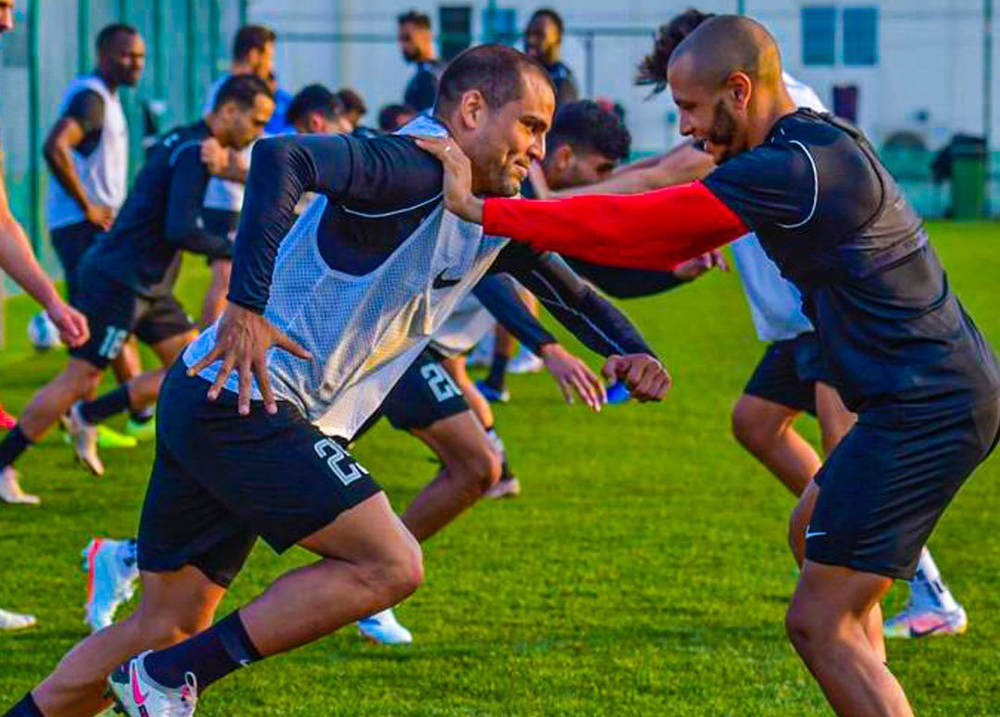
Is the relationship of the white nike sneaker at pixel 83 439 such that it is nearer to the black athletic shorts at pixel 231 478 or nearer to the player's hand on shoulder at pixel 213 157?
the player's hand on shoulder at pixel 213 157

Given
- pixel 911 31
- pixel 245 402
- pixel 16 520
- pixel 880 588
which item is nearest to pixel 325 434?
pixel 245 402

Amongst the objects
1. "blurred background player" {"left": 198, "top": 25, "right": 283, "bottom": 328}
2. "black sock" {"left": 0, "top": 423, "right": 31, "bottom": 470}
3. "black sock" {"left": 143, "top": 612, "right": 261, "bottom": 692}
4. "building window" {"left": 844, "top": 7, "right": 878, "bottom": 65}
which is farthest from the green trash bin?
"black sock" {"left": 143, "top": 612, "right": 261, "bottom": 692}

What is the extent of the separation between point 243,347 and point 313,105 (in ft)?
21.3

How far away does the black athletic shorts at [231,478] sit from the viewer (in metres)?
4.94

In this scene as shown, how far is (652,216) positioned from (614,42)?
120 feet

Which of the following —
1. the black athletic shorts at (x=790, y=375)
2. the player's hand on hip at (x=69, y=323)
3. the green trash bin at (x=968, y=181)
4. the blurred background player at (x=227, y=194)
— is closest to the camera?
the player's hand on hip at (x=69, y=323)

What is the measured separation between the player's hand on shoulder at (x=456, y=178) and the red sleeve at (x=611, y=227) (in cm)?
4

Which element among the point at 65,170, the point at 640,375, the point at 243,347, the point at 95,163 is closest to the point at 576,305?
the point at 640,375

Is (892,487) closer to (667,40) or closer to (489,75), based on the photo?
(489,75)

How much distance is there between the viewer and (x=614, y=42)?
40781 millimetres

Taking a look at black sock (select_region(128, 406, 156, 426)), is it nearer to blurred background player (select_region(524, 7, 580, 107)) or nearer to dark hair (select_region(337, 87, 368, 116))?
dark hair (select_region(337, 87, 368, 116))

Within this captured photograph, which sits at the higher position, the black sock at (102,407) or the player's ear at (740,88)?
the player's ear at (740,88)

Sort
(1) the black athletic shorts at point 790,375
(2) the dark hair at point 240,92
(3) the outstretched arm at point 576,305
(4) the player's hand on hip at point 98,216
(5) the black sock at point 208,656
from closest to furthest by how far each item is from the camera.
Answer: (5) the black sock at point 208,656
(3) the outstretched arm at point 576,305
(1) the black athletic shorts at point 790,375
(2) the dark hair at point 240,92
(4) the player's hand on hip at point 98,216

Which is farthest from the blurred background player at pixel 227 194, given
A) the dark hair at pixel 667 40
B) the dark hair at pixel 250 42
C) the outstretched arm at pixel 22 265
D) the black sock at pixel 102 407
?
the outstretched arm at pixel 22 265
